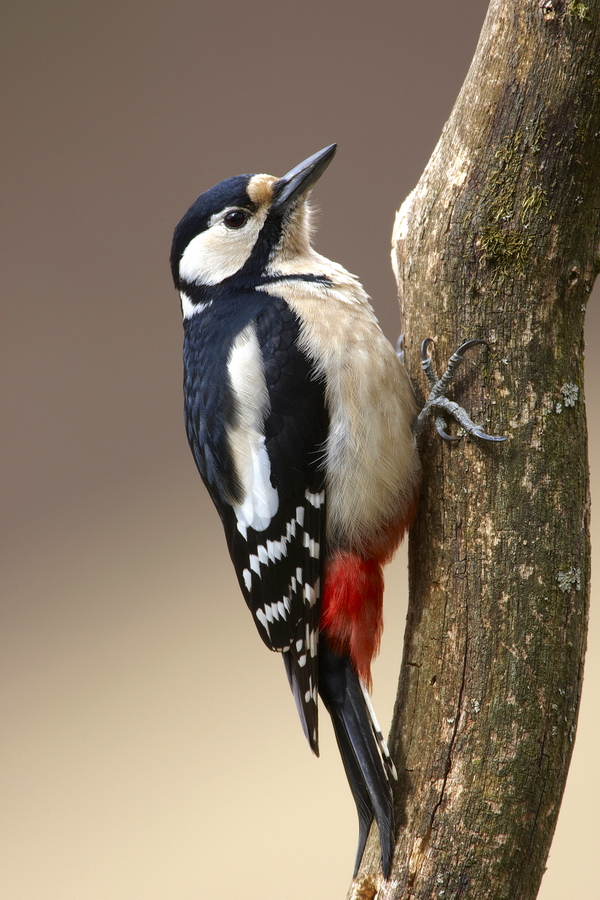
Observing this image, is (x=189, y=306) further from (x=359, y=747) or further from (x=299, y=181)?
(x=359, y=747)

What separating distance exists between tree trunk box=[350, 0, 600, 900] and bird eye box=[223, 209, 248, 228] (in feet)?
1.36

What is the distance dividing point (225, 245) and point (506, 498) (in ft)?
2.42

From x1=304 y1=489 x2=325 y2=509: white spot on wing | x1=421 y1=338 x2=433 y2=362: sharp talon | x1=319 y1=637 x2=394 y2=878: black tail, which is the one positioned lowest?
x1=319 y1=637 x2=394 y2=878: black tail

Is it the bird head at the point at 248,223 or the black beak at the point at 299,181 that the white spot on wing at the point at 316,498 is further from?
the black beak at the point at 299,181

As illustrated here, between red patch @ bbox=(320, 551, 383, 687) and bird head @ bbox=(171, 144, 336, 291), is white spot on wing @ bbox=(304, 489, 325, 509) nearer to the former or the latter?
red patch @ bbox=(320, 551, 383, 687)

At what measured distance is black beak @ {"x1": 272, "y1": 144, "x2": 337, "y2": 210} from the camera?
5.17ft

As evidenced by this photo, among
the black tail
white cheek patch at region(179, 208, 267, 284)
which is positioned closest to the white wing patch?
white cheek patch at region(179, 208, 267, 284)

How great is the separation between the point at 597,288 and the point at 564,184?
6.41 feet

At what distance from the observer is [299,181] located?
1.58 m

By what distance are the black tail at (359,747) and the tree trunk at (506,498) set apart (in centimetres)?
3

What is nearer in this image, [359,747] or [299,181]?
[359,747]

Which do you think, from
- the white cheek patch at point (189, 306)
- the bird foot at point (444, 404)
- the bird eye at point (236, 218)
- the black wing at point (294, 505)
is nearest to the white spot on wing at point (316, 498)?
the black wing at point (294, 505)

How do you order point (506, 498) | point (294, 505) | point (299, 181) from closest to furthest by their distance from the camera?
point (506, 498)
point (294, 505)
point (299, 181)

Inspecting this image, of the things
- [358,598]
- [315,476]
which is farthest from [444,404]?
[358,598]
